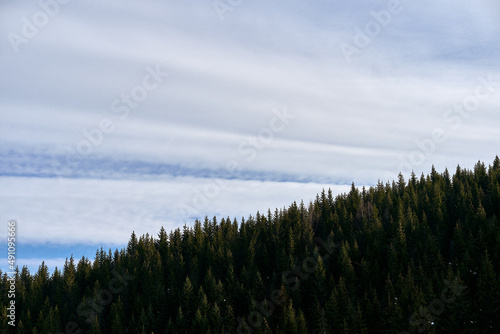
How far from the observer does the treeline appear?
79500 millimetres

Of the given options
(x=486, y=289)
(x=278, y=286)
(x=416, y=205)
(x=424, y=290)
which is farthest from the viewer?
(x=416, y=205)

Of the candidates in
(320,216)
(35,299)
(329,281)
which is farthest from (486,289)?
(35,299)

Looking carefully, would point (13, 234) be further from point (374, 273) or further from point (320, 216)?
point (320, 216)

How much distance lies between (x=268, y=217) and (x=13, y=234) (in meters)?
117

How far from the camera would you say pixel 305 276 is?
107875mm

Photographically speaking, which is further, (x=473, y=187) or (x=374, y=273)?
(x=473, y=187)

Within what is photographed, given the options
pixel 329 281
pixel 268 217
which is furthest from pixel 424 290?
pixel 268 217

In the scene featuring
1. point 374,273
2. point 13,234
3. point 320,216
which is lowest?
point 374,273

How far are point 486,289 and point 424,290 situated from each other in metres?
11.6

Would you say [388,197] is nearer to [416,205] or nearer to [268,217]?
[416,205]

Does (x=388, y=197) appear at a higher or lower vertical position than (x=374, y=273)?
higher

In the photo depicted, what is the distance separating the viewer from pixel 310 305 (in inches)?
4016

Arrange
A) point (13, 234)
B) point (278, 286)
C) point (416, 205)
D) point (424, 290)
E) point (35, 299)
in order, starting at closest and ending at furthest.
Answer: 1. point (13, 234)
2. point (424, 290)
3. point (278, 286)
4. point (35, 299)
5. point (416, 205)

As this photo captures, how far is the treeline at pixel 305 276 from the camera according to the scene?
7950 cm
